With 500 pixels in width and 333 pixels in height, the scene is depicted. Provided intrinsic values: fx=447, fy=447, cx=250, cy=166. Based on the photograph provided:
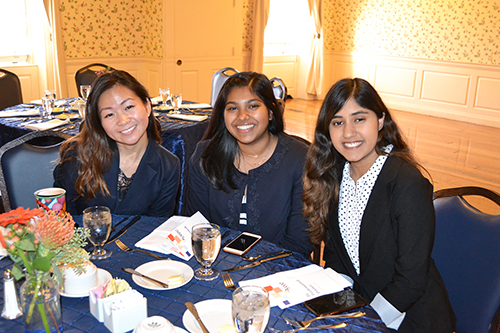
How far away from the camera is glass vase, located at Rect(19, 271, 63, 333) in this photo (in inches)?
37.5

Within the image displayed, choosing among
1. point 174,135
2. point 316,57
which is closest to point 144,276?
point 174,135

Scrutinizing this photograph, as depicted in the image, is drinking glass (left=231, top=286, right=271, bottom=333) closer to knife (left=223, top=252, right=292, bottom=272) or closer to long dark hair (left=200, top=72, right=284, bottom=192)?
knife (left=223, top=252, right=292, bottom=272)

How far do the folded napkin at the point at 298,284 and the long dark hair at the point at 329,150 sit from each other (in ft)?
1.29

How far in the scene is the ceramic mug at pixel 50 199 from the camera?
1557 mm

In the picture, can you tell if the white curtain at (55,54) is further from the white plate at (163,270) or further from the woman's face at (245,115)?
the white plate at (163,270)

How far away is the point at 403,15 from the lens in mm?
8195

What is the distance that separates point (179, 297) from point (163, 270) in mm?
155

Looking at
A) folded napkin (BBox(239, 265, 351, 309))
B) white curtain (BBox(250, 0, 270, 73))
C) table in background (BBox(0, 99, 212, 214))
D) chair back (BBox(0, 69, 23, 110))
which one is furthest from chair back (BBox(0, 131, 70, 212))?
white curtain (BBox(250, 0, 270, 73))

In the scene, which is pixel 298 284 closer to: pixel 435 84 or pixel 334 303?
pixel 334 303

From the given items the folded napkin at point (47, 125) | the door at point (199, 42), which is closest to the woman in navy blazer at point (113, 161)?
the folded napkin at point (47, 125)

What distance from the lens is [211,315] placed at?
1123 millimetres

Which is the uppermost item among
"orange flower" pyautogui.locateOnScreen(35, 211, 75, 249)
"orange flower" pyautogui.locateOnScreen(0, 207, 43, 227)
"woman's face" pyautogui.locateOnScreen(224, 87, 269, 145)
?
"woman's face" pyautogui.locateOnScreen(224, 87, 269, 145)

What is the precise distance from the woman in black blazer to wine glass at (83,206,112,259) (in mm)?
753

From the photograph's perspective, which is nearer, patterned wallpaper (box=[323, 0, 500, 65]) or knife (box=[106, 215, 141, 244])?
knife (box=[106, 215, 141, 244])
